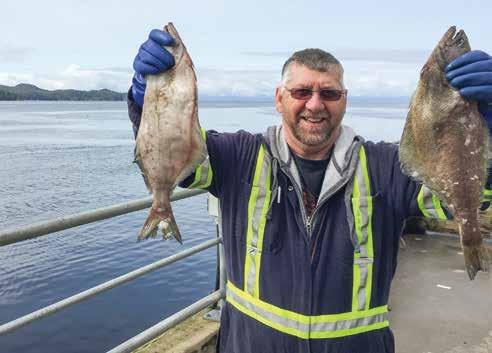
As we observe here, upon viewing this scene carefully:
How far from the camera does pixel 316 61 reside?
8.87 ft

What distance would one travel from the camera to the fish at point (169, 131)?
97.2 inches

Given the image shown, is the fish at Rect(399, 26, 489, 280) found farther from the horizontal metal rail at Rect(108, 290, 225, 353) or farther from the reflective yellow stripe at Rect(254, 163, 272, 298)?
the horizontal metal rail at Rect(108, 290, 225, 353)

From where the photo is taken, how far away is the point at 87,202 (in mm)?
19266

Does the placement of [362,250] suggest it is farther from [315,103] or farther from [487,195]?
[315,103]

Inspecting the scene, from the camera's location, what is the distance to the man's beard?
8.68ft

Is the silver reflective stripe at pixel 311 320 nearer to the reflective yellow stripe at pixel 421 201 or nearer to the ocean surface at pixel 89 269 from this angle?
the reflective yellow stripe at pixel 421 201

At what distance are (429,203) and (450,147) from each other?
29 cm

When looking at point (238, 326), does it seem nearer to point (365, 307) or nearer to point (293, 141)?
point (365, 307)

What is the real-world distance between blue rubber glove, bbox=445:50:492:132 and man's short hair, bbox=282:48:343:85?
570mm

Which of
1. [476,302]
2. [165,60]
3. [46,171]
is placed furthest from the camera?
[46,171]

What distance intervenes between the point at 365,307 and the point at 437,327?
2711mm

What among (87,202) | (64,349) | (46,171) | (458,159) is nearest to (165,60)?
(458,159)

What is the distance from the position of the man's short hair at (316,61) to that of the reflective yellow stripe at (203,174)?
59cm

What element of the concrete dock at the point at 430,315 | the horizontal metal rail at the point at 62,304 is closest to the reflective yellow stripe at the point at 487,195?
the horizontal metal rail at the point at 62,304
